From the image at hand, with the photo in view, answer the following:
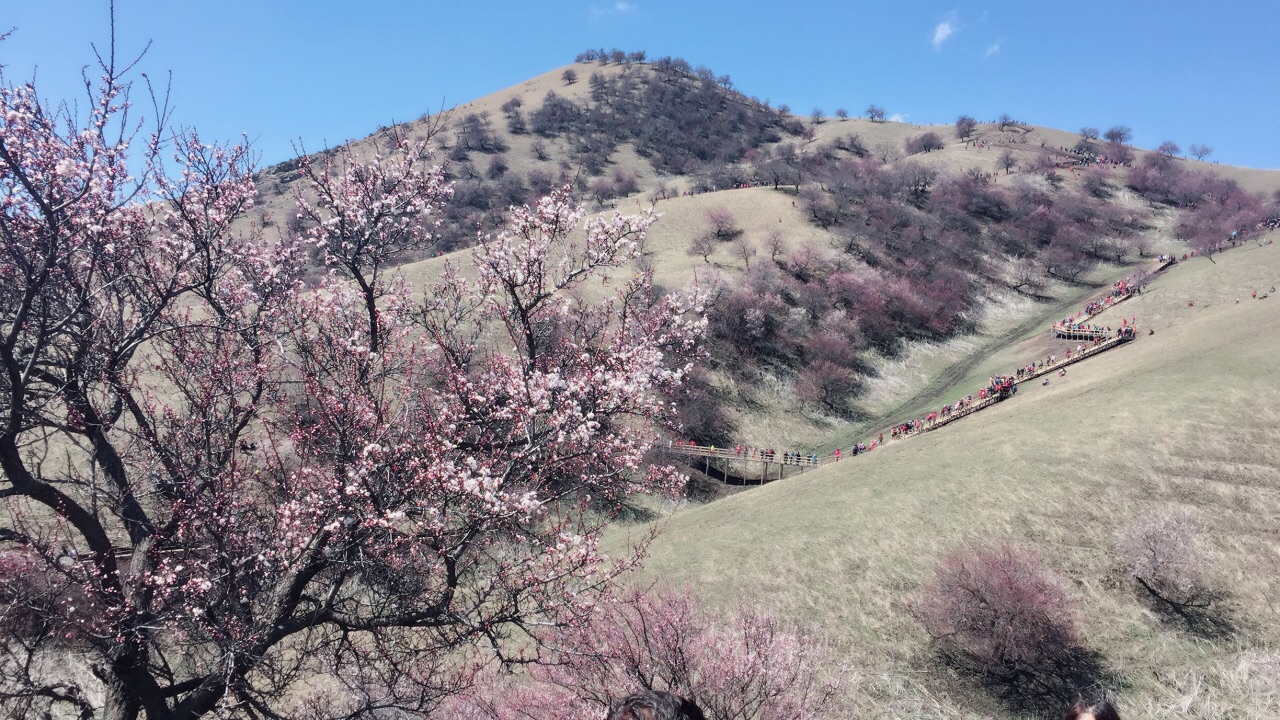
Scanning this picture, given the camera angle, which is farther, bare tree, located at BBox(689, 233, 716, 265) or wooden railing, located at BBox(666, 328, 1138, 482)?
bare tree, located at BBox(689, 233, 716, 265)

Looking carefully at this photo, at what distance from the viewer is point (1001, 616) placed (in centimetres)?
1822

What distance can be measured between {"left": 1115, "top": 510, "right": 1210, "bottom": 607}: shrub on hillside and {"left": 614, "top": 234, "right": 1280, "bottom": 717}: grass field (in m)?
0.63

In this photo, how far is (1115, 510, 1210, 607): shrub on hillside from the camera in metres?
20.2

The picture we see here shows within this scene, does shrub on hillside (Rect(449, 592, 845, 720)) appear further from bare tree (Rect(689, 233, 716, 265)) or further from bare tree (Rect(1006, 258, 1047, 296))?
bare tree (Rect(1006, 258, 1047, 296))

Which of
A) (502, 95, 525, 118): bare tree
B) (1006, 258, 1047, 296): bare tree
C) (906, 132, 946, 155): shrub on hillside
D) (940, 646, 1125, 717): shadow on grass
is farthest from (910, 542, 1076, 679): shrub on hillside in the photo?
(502, 95, 525, 118): bare tree

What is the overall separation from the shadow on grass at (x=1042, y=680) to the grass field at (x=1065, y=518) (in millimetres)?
423

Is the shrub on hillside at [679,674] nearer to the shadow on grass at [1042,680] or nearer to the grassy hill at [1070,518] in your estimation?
the grassy hill at [1070,518]

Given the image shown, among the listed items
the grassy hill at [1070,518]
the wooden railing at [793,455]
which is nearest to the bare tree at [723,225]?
the grassy hill at [1070,518]

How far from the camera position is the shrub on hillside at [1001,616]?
18156 millimetres

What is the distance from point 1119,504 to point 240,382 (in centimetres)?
2878

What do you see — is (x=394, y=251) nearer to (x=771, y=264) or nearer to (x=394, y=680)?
(x=394, y=680)

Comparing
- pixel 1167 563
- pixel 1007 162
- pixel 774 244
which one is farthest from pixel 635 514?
pixel 1007 162

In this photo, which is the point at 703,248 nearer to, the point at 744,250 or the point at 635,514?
the point at 744,250

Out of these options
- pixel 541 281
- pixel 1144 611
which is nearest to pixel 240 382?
pixel 541 281
